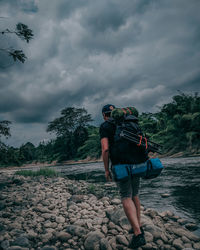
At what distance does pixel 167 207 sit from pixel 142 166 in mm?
2219

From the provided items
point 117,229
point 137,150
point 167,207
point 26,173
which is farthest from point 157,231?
point 26,173

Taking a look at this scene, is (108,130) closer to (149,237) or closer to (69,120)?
(149,237)

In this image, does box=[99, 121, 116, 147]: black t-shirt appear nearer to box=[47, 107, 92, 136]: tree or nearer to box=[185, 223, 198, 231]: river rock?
box=[185, 223, 198, 231]: river rock

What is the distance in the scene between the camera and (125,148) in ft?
7.30

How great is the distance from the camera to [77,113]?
4459cm

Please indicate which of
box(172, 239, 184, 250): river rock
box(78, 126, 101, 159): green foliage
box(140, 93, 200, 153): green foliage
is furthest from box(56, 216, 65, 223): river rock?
box(78, 126, 101, 159): green foliage

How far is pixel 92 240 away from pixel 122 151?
1.25m

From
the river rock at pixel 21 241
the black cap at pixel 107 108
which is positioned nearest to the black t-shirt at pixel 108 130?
the black cap at pixel 107 108

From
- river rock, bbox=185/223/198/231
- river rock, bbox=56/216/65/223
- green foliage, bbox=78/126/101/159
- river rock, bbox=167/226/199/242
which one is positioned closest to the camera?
river rock, bbox=167/226/199/242

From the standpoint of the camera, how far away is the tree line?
680 cm

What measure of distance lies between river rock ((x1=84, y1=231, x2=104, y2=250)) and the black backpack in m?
1.05

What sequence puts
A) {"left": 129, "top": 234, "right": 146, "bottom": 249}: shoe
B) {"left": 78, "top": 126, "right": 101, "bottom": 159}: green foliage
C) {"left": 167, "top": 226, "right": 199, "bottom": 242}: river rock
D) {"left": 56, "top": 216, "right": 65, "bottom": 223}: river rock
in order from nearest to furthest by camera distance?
{"left": 129, "top": 234, "right": 146, "bottom": 249}: shoe → {"left": 167, "top": 226, "right": 199, "bottom": 242}: river rock → {"left": 56, "top": 216, "right": 65, "bottom": 223}: river rock → {"left": 78, "top": 126, "right": 101, "bottom": 159}: green foliage

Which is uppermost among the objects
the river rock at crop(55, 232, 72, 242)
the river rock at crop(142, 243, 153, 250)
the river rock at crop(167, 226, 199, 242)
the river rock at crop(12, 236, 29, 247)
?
the river rock at crop(12, 236, 29, 247)

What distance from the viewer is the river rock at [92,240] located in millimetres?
2330
